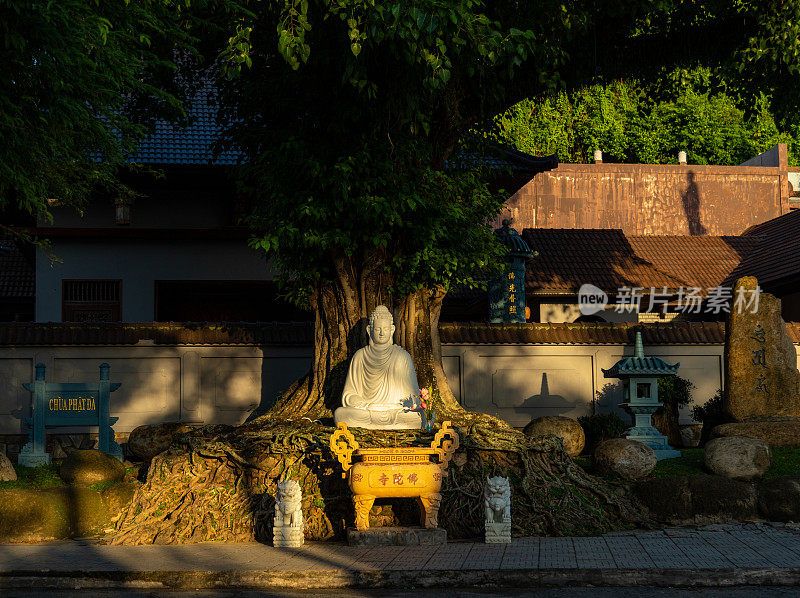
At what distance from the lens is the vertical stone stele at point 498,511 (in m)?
11.0

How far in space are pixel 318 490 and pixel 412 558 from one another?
2.50 meters

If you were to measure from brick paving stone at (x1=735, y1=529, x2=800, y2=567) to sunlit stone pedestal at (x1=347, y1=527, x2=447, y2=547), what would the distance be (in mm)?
3398

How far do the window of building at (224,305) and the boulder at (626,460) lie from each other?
43.4 ft

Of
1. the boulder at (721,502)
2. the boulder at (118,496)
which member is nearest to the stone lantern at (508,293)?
the boulder at (721,502)

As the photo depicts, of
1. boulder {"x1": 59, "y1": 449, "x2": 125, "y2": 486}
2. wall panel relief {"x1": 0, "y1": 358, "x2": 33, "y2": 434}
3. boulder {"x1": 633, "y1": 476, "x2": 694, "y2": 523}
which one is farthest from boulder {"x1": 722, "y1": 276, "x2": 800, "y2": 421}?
wall panel relief {"x1": 0, "y1": 358, "x2": 33, "y2": 434}

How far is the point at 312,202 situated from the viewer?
13266 mm

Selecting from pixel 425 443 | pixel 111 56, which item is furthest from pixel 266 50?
pixel 425 443

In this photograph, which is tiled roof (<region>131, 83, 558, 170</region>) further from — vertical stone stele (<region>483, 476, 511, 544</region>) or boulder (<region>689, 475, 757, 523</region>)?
vertical stone stele (<region>483, 476, 511, 544</region>)

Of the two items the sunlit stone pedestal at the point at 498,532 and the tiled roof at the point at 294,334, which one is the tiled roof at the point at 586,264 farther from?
the sunlit stone pedestal at the point at 498,532

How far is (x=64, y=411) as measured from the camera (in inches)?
641

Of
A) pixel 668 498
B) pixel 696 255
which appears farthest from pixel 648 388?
pixel 696 255

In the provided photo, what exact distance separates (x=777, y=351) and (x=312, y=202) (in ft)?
30.0

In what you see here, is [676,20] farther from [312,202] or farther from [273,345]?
[273,345]

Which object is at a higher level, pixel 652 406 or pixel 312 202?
pixel 312 202
